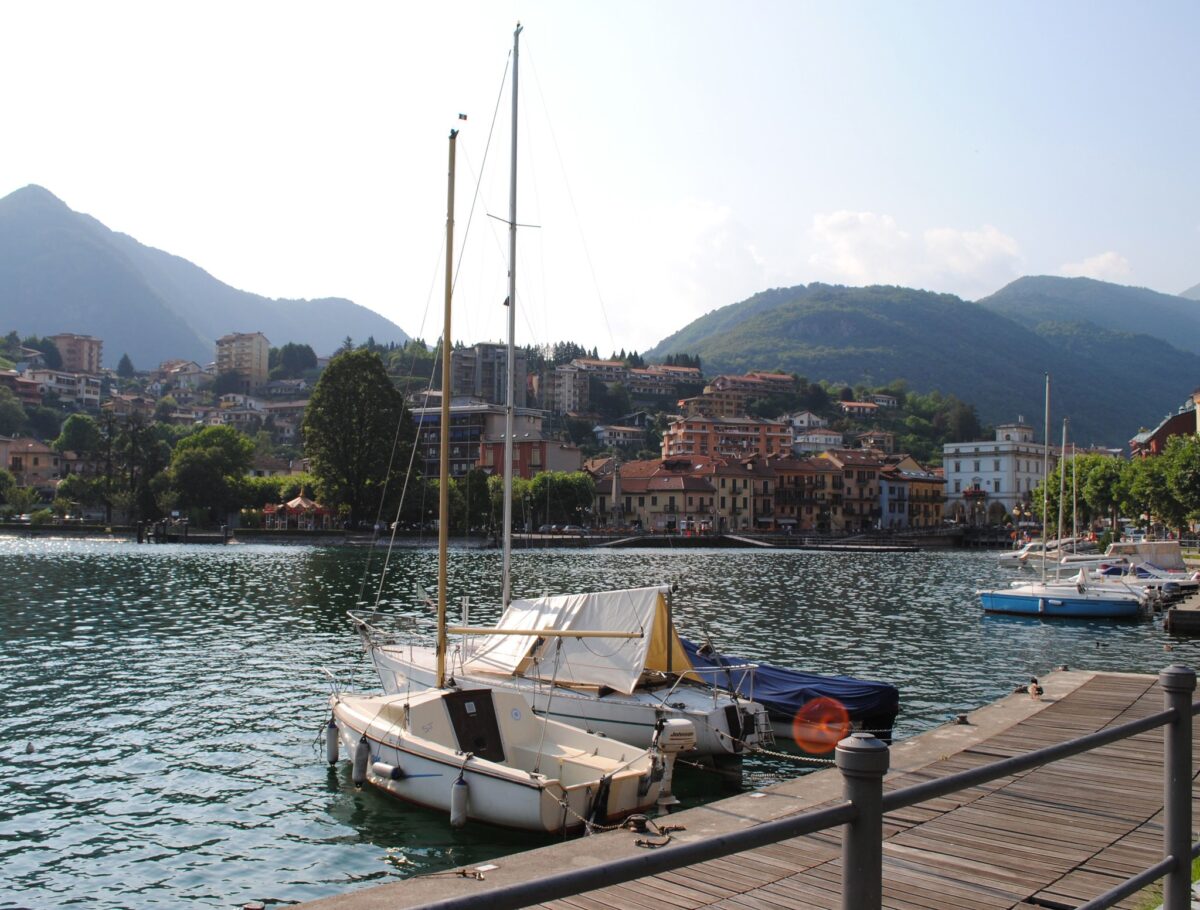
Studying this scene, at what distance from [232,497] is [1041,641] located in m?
101

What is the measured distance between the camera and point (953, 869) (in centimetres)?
928

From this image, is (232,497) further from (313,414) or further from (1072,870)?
(1072,870)

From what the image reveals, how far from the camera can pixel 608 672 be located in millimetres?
18938

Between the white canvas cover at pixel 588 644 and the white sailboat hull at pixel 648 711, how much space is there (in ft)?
1.07

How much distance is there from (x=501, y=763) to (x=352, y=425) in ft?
284

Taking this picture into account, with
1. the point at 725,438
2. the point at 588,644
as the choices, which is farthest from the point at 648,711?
the point at 725,438

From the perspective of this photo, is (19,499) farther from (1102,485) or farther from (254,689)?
(1102,485)

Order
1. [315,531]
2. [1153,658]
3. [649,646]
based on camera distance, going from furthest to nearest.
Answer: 1. [315,531]
2. [1153,658]
3. [649,646]

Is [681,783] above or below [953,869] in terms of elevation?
below

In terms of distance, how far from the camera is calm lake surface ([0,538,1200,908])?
13.8m

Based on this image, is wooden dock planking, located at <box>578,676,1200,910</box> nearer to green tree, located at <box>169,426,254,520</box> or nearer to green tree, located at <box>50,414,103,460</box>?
green tree, located at <box>169,426,254,520</box>

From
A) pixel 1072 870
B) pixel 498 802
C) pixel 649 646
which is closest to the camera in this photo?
pixel 1072 870

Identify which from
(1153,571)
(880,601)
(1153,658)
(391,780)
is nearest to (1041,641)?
(1153,658)

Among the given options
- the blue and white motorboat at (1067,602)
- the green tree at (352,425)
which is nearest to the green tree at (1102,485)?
the blue and white motorboat at (1067,602)
